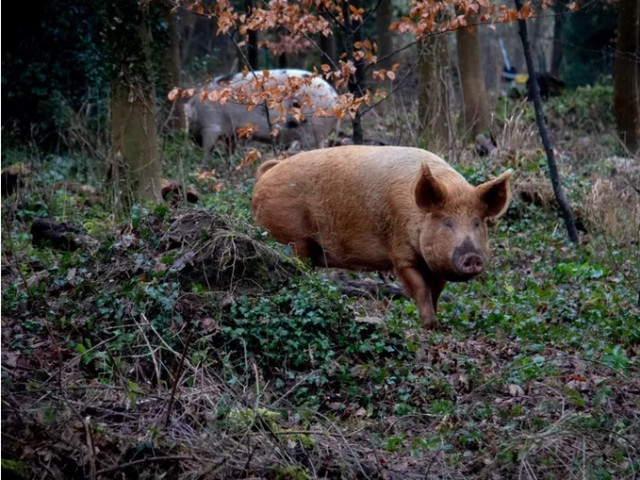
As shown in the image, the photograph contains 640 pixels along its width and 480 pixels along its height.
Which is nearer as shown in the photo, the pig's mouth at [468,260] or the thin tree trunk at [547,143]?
the pig's mouth at [468,260]

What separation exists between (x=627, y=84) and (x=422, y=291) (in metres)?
11.9

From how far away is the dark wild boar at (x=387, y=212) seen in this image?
323 inches

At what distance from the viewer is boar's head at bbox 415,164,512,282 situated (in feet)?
26.5

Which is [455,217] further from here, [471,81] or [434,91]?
[471,81]

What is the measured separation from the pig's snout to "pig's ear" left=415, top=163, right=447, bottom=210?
0.43m

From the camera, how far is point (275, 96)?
36.4 ft

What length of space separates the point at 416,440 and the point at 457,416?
16.4 inches

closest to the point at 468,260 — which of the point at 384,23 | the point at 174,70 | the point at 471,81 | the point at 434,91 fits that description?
the point at 434,91

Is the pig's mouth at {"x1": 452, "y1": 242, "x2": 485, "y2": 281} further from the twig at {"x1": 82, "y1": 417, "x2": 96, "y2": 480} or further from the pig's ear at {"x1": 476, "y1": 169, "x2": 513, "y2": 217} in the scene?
the twig at {"x1": 82, "y1": 417, "x2": 96, "y2": 480}

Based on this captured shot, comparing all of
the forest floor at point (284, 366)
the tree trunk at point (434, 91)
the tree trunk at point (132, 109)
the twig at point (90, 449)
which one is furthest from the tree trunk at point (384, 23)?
the twig at point (90, 449)

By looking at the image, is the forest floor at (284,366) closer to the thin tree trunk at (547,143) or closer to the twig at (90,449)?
the twig at (90,449)

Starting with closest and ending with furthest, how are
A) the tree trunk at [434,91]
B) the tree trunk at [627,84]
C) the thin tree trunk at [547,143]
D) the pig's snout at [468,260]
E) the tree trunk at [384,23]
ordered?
the pig's snout at [468,260] < the thin tree trunk at [547,143] < the tree trunk at [434,91] < the tree trunk at [627,84] < the tree trunk at [384,23]

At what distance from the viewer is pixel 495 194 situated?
825 cm

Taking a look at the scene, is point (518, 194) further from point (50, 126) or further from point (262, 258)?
point (50, 126)
